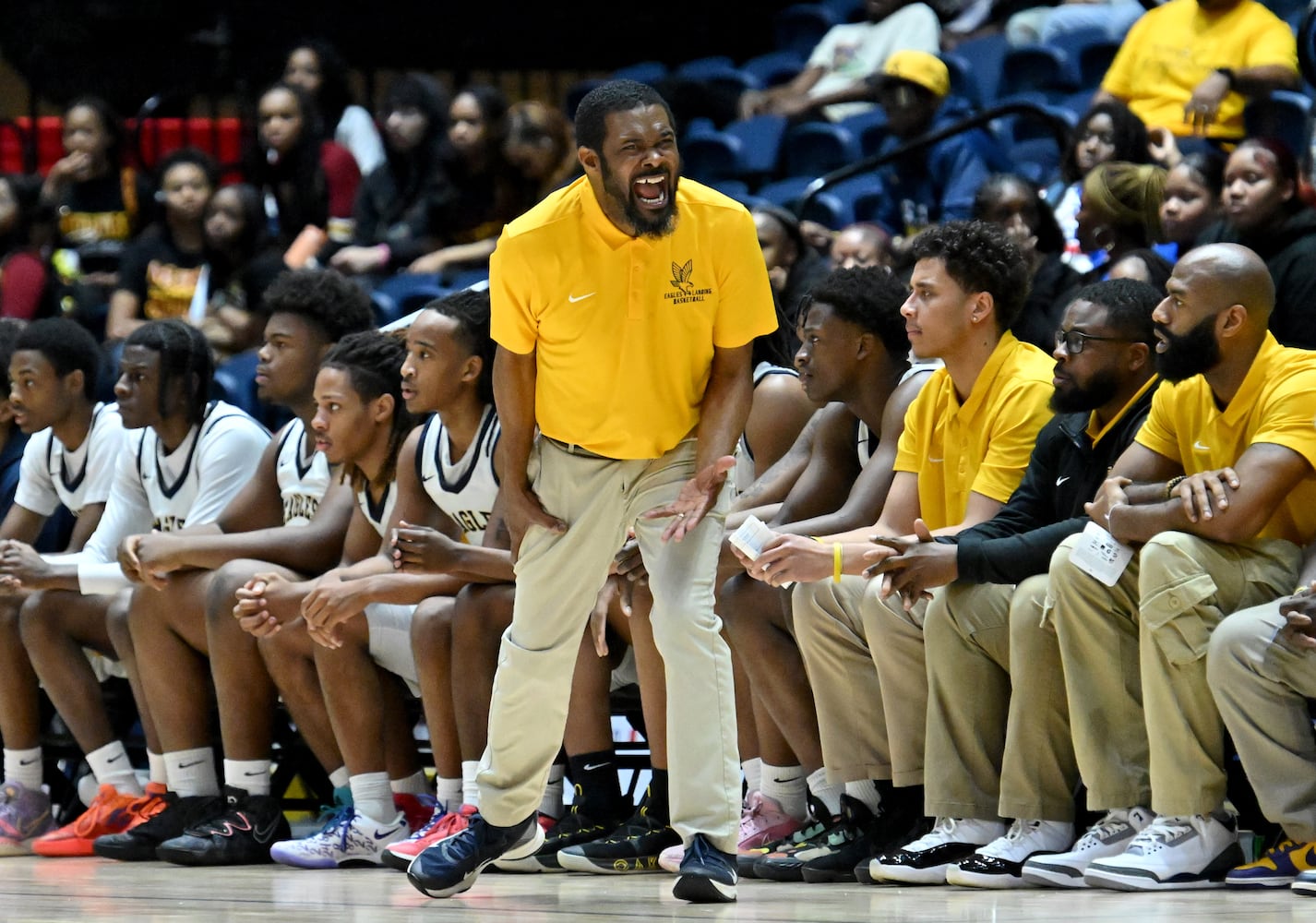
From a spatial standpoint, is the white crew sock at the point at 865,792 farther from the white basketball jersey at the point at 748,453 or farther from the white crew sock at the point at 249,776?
the white crew sock at the point at 249,776

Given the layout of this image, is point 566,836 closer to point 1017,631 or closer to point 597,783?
point 597,783

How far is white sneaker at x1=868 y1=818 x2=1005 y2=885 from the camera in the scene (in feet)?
12.9

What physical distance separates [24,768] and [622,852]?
233cm

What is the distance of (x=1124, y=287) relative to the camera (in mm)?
4230

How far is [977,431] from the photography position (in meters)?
4.35

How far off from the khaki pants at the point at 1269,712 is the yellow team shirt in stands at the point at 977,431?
80 centimetres

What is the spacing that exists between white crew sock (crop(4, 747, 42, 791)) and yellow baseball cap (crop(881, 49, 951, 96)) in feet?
15.3

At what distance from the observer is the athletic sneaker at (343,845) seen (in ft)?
15.8

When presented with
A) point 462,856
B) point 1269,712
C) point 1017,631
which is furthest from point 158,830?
point 1269,712

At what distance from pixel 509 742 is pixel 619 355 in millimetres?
808

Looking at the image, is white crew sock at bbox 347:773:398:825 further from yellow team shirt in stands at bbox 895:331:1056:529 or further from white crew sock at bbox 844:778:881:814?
yellow team shirt in stands at bbox 895:331:1056:529

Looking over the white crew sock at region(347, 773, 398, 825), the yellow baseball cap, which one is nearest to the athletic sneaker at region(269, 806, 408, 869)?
the white crew sock at region(347, 773, 398, 825)

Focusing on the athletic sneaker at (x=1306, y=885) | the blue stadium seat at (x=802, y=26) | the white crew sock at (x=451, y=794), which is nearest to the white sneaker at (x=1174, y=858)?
the athletic sneaker at (x=1306, y=885)

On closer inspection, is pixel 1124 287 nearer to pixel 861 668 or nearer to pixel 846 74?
pixel 861 668
